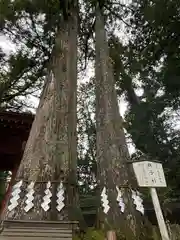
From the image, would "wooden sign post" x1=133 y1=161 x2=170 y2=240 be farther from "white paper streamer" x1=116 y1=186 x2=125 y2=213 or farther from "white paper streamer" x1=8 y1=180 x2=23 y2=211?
"white paper streamer" x1=8 y1=180 x2=23 y2=211

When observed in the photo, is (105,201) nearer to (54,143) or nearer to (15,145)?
(54,143)

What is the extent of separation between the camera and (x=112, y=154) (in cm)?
458

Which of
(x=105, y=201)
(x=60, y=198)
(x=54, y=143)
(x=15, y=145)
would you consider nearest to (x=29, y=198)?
(x=60, y=198)

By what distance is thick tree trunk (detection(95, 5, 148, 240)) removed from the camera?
12.8 ft

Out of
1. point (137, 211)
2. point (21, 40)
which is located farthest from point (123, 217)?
point (21, 40)

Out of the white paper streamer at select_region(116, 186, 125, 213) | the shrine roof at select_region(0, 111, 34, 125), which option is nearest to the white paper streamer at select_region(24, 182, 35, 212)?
the white paper streamer at select_region(116, 186, 125, 213)

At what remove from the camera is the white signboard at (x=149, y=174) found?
3.20m

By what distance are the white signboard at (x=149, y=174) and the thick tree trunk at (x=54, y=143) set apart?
1083 millimetres

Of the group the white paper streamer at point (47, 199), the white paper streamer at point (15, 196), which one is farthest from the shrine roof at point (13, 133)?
the white paper streamer at point (47, 199)

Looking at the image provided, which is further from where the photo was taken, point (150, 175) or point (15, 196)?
point (15, 196)

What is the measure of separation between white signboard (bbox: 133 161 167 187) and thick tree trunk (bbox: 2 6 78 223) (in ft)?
3.55

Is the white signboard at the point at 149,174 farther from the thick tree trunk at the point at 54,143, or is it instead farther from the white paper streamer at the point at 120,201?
the thick tree trunk at the point at 54,143

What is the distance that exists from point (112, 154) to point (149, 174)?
1.34 metres

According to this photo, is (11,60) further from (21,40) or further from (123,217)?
(123,217)
